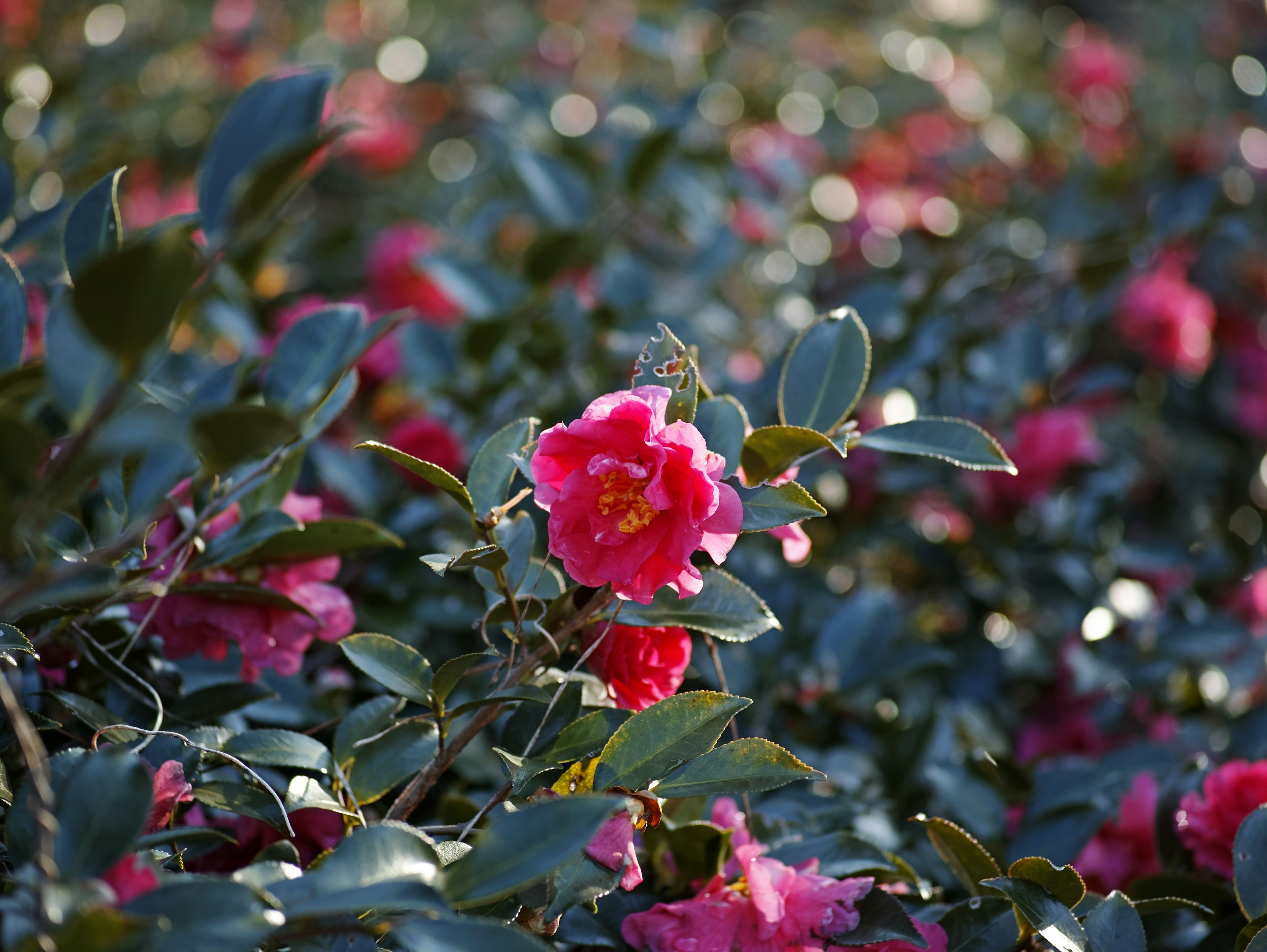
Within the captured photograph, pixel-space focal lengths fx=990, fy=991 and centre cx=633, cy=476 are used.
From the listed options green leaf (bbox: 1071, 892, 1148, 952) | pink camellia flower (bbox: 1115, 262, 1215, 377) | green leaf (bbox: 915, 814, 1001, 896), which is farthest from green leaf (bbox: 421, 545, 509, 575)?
pink camellia flower (bbox: 1115, 262, 1215, 377)

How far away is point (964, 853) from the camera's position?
0.70 meters

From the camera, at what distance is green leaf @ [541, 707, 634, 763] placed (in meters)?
0.62

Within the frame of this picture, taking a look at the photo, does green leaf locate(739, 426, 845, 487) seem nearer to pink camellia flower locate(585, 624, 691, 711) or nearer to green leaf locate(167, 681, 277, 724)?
pink camellia flower locate(585, 624, 691, 711)

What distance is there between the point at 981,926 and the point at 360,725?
0.44 metres

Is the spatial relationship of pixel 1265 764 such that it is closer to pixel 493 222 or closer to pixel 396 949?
pixel 396 949

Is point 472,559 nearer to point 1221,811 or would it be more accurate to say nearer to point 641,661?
point 641,661

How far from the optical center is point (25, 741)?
0.41 m

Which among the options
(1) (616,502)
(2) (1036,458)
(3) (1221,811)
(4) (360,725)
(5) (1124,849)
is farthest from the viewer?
(2) (1036,458)

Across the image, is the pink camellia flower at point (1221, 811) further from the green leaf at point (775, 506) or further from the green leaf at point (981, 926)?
the green leaf at point (775, 506)

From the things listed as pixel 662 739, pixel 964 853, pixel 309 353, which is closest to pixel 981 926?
pixel 964 853

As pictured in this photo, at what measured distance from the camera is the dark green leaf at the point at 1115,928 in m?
0.63

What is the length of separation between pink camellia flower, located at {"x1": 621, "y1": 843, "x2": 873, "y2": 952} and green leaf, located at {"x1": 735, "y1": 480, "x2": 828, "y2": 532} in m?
0.21

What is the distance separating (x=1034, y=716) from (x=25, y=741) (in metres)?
1.16

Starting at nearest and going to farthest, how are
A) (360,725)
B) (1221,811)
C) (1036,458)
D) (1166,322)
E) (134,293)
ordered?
(134,293)
(360,725)
(1221,811)
(1036,458)
(1166,322)
